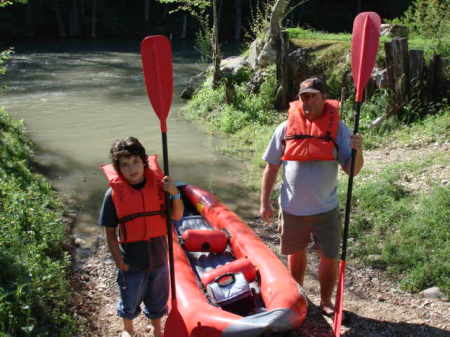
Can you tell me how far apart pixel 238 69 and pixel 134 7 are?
16.9 m

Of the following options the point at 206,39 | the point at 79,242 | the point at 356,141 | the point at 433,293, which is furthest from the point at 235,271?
→ the point at 206,39

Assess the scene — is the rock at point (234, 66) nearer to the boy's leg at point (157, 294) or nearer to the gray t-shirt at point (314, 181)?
the gray t-shirt at point (314, 181)

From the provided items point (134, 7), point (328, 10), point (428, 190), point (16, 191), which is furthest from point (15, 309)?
point (134, 7)

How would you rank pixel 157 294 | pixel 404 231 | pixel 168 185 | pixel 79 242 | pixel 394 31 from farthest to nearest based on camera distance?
pixel 394 31
pixel 79 242
pixel 404 231
pixel 157 294
pixel 168 185

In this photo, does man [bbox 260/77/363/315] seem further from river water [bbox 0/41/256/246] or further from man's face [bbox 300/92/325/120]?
river water [bbox 0/41/256/246]

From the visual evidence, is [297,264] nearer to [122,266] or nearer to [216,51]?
[122,266]

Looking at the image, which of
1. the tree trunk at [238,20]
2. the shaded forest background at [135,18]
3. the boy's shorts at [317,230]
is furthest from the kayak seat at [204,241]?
the tree trunk at [238,20]

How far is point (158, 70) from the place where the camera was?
2680 millimetres

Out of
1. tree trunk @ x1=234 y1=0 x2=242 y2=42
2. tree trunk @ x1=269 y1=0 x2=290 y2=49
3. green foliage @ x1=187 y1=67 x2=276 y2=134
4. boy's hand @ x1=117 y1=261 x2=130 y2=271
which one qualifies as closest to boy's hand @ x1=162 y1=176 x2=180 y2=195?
boy's hand @ x1=117 y1=261 x2=130 y2=271

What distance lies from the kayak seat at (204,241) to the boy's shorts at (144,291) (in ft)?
2.62

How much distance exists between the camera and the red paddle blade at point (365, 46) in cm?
298

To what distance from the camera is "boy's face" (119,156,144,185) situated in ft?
8.45

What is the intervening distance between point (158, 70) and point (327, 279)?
164cm

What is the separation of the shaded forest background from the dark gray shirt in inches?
761
